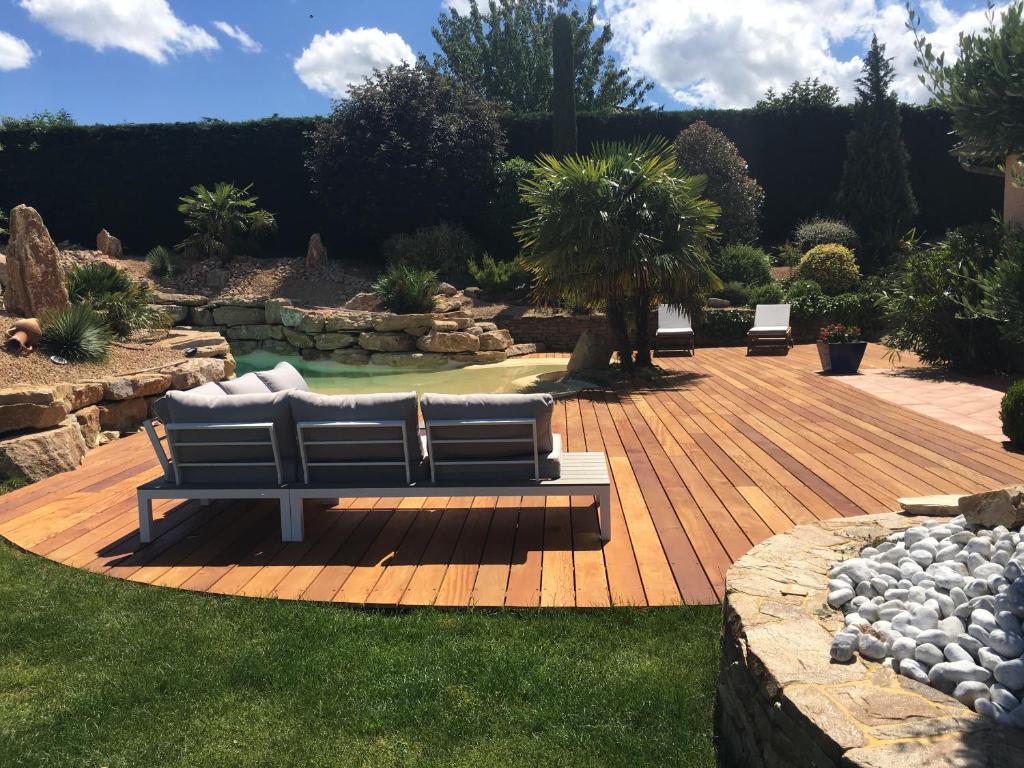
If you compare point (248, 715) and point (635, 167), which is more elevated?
point (635, 167)

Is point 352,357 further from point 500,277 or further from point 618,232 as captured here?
point 618,232

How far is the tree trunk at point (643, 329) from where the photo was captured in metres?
9.78

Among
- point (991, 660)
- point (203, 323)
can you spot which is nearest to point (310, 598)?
point (991, 660)

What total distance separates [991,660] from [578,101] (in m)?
33.8

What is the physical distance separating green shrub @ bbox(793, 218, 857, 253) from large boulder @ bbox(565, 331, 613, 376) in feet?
30.3

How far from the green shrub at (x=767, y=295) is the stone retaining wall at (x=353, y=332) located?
4.50 metres

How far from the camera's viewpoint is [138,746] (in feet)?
7.18

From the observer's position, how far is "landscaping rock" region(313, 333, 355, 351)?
13.9 metres

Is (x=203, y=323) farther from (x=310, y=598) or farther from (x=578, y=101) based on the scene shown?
(x=578, y=101)

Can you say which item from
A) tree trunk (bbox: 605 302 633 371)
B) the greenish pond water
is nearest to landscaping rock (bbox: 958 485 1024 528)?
the greenish pond water

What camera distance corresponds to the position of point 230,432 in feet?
12.3

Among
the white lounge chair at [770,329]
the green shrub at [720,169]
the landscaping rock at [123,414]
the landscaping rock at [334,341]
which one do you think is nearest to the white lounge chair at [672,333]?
the white lounge chair at [770,329]

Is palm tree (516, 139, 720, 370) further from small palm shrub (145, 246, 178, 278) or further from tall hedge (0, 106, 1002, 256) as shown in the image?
small palm shrub (145, 246, 178, 278)

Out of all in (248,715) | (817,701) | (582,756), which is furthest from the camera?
(248,715)
